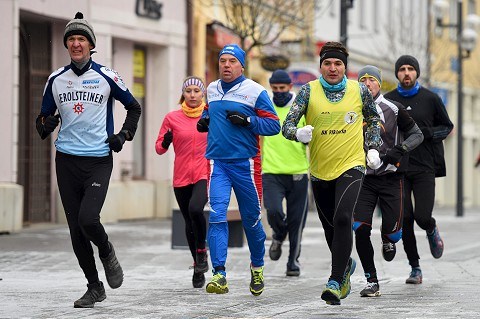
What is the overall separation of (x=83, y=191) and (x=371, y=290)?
2.49 meters

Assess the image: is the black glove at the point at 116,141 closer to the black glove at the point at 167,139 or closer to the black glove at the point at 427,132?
the black glove at the point at 167,139

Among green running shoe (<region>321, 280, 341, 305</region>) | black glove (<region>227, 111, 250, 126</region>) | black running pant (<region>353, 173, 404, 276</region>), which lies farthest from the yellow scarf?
green running shoe (<region>321, 280, 341, 305</region>)

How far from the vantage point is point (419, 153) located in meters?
12.2

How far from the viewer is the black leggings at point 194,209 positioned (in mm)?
11852

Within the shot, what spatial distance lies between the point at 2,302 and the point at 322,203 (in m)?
2.50

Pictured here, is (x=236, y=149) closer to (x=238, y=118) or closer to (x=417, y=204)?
(x=238, y=118)

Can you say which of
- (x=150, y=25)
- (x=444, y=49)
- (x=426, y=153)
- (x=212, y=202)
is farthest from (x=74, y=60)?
(x=444, y=49)

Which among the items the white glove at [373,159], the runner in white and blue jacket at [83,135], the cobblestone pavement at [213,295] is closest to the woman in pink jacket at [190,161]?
the cobblestone pavement at [213,295]

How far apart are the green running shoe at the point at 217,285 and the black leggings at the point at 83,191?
986mm

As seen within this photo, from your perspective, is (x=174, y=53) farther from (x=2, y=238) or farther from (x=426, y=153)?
(x=426, y=153)

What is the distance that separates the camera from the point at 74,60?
9.83m

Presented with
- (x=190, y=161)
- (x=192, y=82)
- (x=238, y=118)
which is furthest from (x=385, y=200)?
(x=192, y=82)

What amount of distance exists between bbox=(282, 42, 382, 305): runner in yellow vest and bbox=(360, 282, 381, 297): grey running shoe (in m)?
0.49

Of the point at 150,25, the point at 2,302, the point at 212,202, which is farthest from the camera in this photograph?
the point at 150,25
